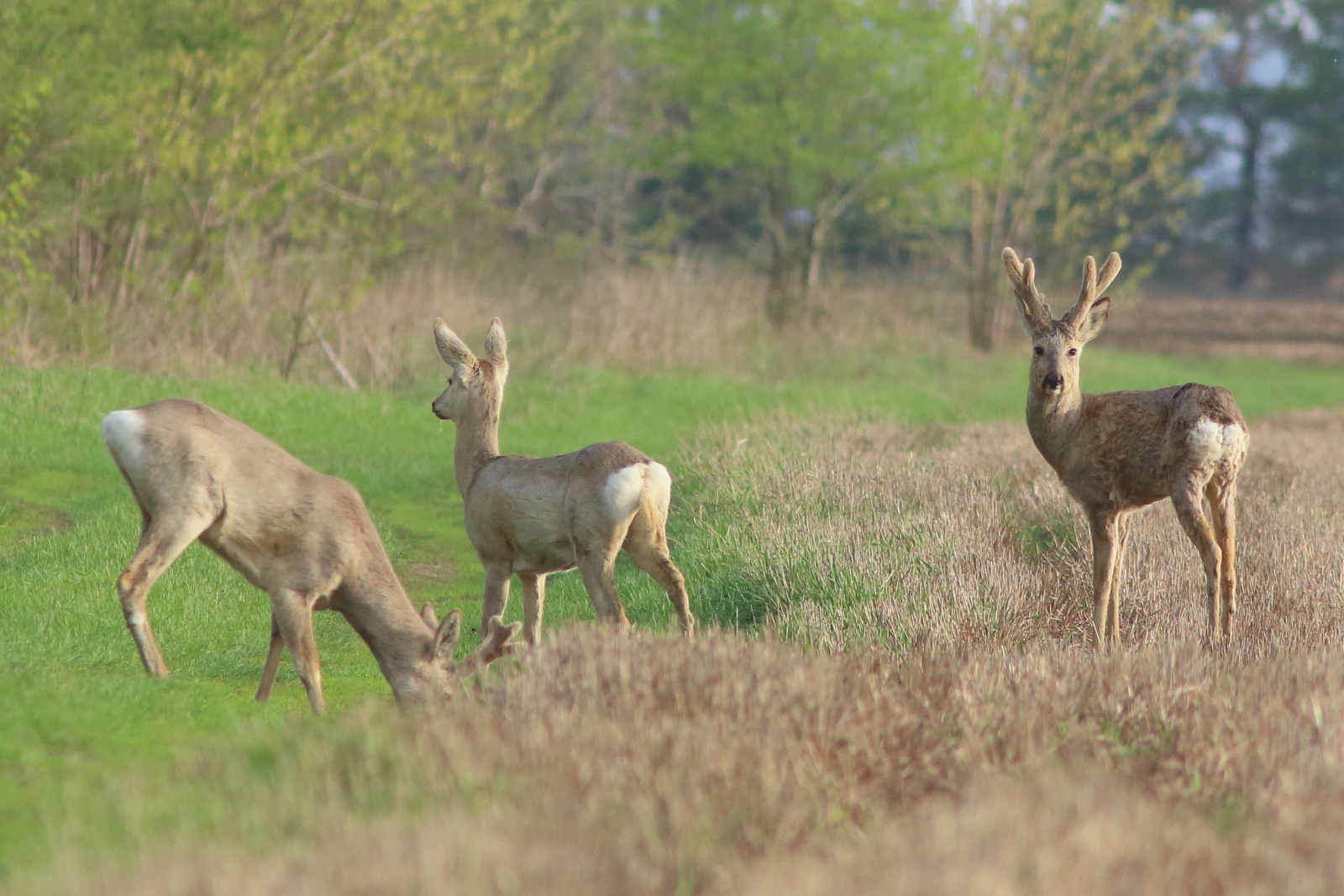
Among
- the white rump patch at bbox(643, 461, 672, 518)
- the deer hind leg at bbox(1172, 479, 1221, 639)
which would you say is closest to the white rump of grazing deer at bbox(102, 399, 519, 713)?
the white rump patch at bbox(643, 461, 672, 518)

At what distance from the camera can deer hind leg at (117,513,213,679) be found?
6.14 meters

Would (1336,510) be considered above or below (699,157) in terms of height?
below

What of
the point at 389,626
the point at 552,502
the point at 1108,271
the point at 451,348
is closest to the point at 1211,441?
the point at 1108,271

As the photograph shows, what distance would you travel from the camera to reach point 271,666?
6.34m

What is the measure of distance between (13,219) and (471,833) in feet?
41.6

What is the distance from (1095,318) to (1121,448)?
2.82 ft

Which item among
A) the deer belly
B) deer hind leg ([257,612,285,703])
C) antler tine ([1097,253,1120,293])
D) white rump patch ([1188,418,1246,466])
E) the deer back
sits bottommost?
deer hind leg ([257,612,285,703])

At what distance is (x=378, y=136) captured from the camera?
1930 centimetres

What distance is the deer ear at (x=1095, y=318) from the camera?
7789 millimetres

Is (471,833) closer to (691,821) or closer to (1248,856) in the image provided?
(691,821)

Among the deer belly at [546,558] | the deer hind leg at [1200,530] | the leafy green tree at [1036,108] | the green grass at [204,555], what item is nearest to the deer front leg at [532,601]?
the deer belly at [546,558]

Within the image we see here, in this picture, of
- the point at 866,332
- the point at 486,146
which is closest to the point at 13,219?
the point at 486,146

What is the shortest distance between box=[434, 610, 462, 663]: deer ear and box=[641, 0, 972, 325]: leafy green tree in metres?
22.3

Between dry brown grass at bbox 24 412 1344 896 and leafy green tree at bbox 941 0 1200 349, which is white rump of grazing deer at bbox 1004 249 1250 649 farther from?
leafy green tree at bbox 941 0 1200 349
